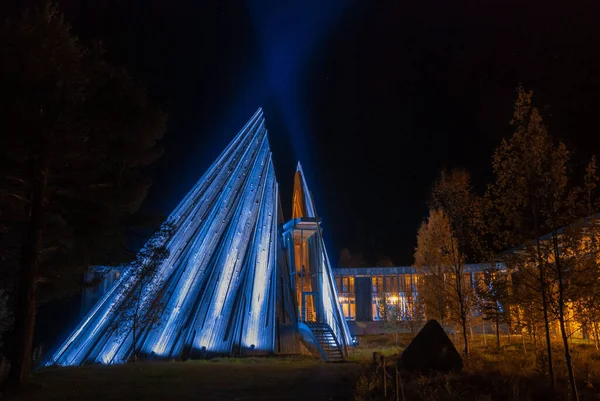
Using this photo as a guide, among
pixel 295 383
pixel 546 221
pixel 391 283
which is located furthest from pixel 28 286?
pixel 391 283

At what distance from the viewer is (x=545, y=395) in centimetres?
1002

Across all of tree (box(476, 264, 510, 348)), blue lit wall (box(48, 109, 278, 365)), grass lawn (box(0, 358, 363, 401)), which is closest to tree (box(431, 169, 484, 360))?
tree (box(476, 264, 510, 348))

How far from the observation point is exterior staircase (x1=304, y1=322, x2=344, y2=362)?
19578mm

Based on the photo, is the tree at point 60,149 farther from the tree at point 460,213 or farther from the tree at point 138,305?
the tree at point 460,213

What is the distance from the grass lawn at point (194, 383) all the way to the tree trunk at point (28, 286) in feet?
1.71

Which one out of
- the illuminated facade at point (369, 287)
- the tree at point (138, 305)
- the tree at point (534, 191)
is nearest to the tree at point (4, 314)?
the tree at point (138, 305)

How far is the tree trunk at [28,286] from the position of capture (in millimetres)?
10562

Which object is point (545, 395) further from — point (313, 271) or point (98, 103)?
point (313, 271)

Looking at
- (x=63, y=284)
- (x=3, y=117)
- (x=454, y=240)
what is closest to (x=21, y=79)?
(x=3, y=117)

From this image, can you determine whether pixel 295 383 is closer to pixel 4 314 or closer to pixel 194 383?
pixel 194 383

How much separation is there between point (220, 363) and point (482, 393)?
9569 mm

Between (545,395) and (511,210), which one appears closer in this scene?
(545,395)

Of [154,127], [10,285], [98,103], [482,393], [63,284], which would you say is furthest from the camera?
[10,285]

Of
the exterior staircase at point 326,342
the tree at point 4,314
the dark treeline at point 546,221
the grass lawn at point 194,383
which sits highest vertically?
the dark treeline at point 546,221
